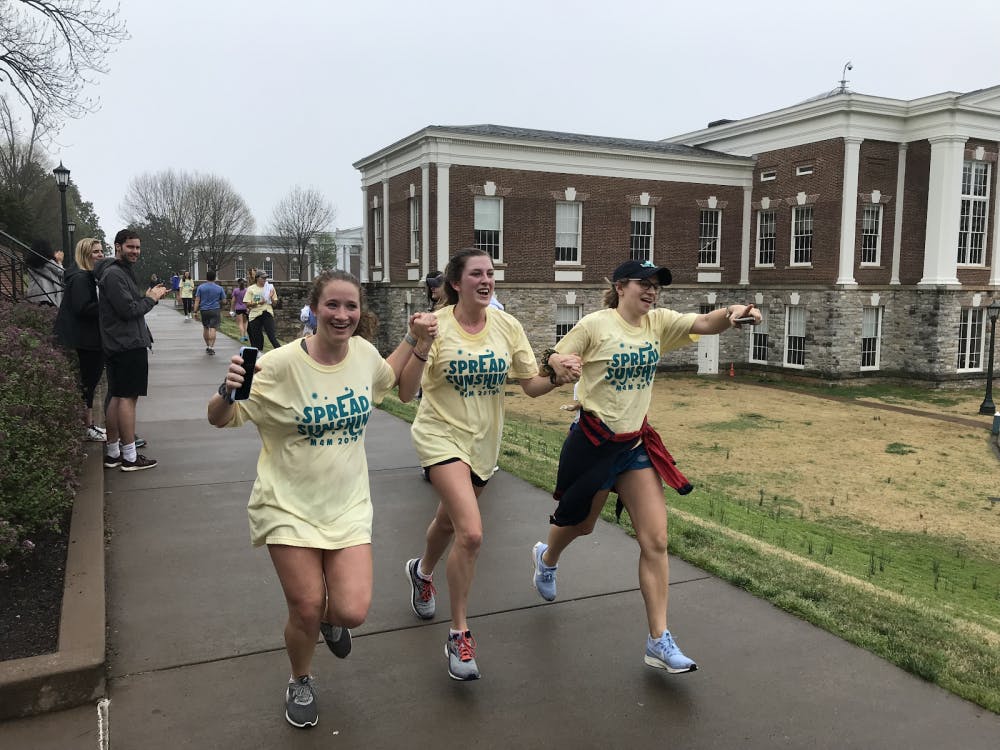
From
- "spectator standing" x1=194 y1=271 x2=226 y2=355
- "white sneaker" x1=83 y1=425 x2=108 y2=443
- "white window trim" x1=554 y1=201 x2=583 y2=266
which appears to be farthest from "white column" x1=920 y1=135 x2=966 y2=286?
"white sneaker" x1=83 y1=425 x2=108 y2=443

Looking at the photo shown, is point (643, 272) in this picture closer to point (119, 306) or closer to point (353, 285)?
point (353, 285)

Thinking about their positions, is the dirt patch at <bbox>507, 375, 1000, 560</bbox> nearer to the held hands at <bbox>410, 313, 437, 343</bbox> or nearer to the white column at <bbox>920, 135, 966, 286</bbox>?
the white column at <bbox>920, 135, 966, 286</bbox>

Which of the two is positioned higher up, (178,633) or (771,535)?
(178,633)

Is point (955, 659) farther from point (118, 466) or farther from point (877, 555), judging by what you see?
point (118, 466)

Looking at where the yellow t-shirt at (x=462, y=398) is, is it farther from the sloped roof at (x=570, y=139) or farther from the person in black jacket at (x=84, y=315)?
the sloped roof at (x=570, y=139)

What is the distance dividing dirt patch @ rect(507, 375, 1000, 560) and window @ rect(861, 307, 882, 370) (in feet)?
10.7

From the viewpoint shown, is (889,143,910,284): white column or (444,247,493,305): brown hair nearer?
(444,247,493,305): brown hair

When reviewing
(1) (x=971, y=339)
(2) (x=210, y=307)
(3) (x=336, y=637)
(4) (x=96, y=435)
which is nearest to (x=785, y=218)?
(1) (x=971, y=339)

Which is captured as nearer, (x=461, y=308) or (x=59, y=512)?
(x=461, y=308)

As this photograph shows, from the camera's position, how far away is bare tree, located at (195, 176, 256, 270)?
71.4 metres

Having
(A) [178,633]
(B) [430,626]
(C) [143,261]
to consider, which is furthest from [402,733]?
(C) [143,261]

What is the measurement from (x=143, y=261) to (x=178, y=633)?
72974 mm

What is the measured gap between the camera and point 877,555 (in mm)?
8438

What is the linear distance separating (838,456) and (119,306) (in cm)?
1316
